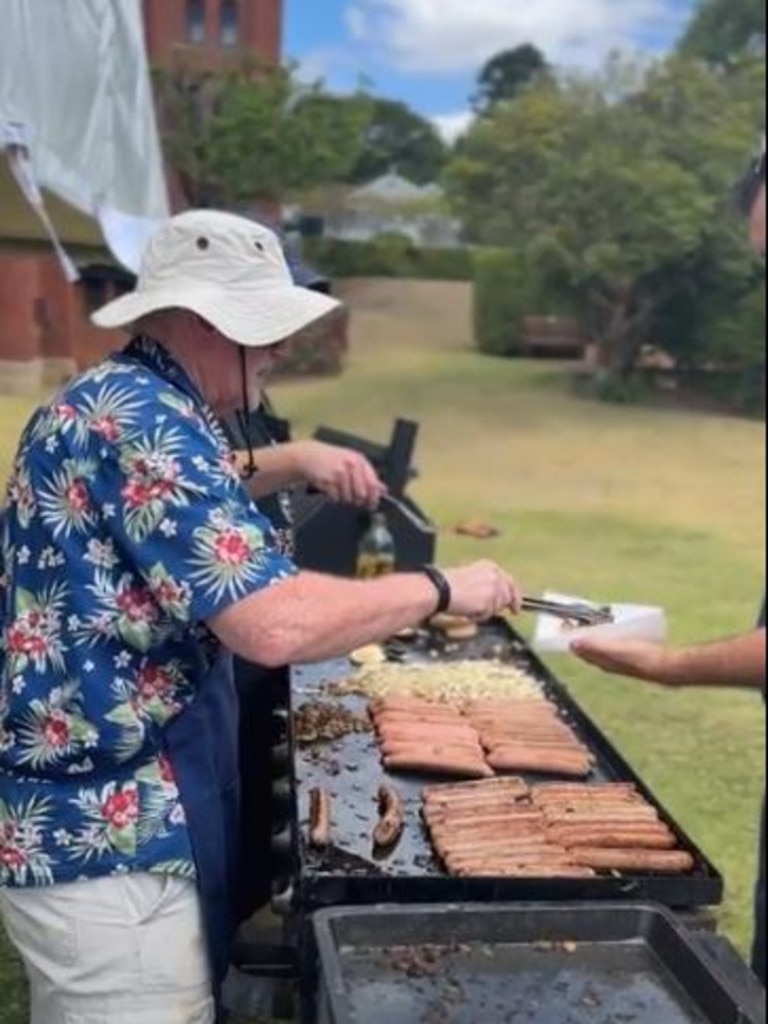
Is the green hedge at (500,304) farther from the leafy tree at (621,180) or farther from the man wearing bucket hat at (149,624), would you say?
the man wearing bucket hat at (149,624)

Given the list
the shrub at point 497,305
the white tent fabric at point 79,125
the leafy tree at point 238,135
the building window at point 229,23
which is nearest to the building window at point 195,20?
the building window at point 229,23

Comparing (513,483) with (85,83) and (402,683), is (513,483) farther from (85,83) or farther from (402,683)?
(402,683)

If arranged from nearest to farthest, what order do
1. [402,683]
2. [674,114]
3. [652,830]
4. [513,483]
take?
[652,830] → [402,683] → [513,483] → [674,114]

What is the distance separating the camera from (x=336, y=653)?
Answer: 73.1 inches

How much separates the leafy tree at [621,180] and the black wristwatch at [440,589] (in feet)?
54.4

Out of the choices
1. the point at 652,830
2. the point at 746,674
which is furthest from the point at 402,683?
the point at 746,674

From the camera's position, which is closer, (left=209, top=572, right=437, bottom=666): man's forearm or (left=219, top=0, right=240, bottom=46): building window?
(left=209, top=572, right=437, bottom=666): man's forearm

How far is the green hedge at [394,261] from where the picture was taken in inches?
1067

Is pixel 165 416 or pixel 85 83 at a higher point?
pixel 85 83

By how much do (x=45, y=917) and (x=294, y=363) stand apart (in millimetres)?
18796

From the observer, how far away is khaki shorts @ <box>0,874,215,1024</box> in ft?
6.20

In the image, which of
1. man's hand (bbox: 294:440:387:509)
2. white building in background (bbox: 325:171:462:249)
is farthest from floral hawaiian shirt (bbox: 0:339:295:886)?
white building in background (bbox: 325:171:462:249)

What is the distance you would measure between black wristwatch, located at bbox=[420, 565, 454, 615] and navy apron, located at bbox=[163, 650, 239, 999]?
0.32 meters

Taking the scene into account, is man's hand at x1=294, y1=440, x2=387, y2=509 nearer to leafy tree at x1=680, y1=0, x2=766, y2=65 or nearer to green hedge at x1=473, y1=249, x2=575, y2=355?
green hedge at x1=473, y1=249, x2=575, y2=355
